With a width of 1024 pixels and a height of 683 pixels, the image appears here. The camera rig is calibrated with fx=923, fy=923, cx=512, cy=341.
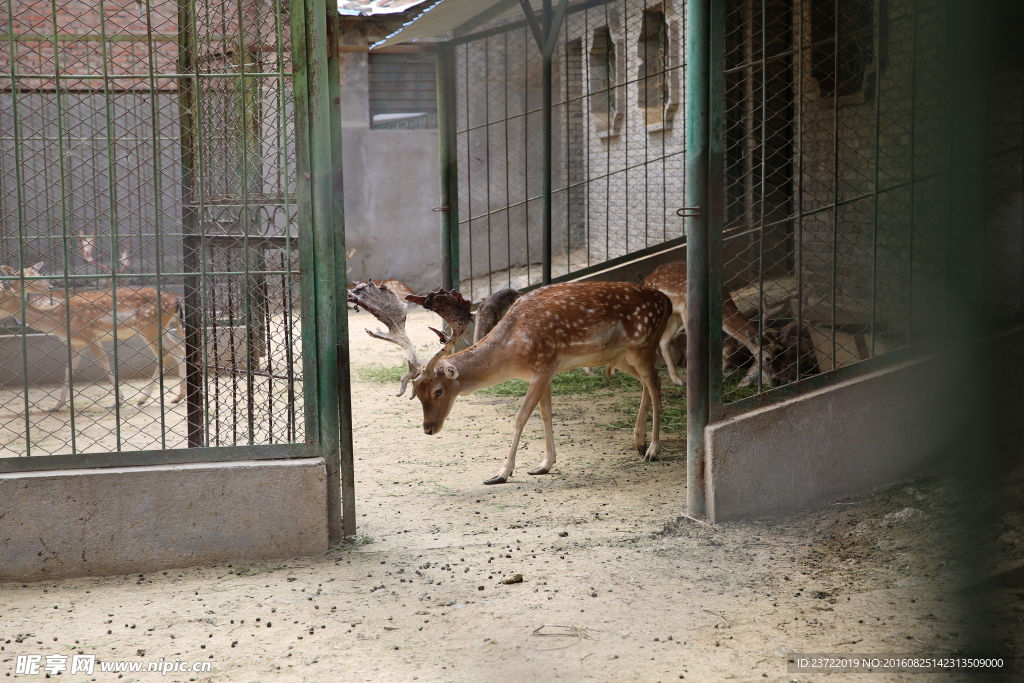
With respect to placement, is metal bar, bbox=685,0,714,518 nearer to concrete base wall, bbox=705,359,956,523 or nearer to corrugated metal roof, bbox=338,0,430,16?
concrete base wall, bbox=705,359,956,523

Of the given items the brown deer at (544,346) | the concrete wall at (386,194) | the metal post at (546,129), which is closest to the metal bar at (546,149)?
the metal post at (546,129)

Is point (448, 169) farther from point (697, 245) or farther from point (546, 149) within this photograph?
point (697, 245)

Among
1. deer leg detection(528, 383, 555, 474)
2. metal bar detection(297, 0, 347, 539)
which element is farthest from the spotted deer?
metal bar detection(297, 0, 347, 539)

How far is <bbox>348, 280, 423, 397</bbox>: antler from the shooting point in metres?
5.95

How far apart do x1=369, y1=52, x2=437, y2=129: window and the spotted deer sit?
8604 millimetres

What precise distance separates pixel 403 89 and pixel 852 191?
10.3 metres

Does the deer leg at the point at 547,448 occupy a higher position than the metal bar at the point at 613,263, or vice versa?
the metal bar at the point at 613,263

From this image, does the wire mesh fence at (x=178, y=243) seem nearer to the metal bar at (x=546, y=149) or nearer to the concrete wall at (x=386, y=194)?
the metal bar at (x=546, y=149)

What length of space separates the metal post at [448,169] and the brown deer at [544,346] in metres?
2.36

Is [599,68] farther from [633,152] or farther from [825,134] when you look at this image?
[825,134]

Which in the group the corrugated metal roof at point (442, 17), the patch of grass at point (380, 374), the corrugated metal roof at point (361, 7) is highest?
the corrugated metal roof at point (361, 7)

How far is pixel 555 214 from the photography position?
48.3ft

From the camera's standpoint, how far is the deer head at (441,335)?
5617 mm

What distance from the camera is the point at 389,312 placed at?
6.01m
